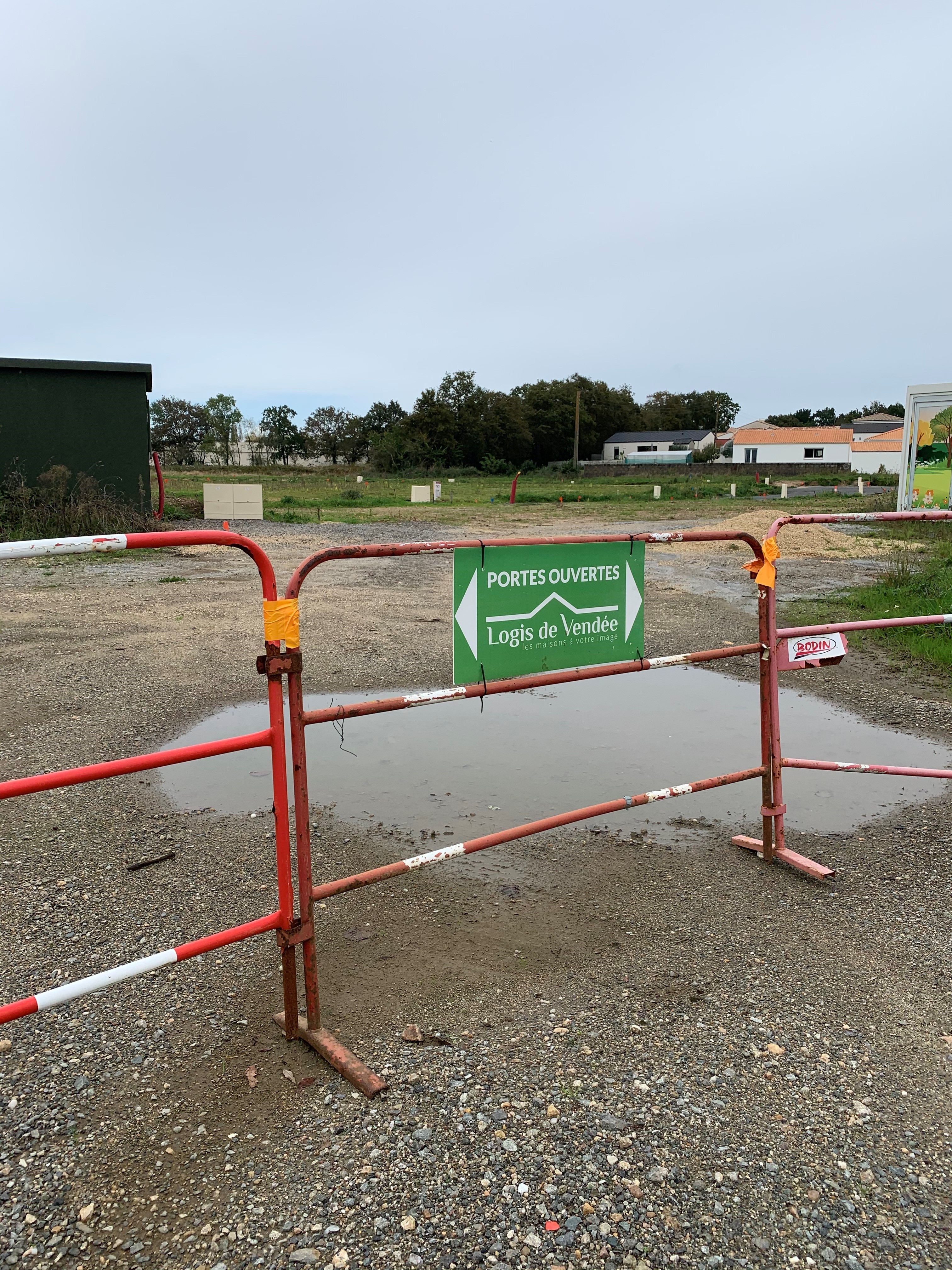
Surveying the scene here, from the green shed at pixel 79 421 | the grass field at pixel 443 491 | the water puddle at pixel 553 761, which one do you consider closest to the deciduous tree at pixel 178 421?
the grass field at pixel 443 491

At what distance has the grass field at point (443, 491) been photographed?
28219mm

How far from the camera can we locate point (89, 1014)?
10.1 ft

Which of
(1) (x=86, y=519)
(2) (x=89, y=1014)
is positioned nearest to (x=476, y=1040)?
(2) (x=89, y=1014)

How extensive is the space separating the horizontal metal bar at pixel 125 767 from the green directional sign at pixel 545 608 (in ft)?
2.72

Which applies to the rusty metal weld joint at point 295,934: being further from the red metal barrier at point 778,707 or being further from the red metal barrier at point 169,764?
the red metal barrier at point 778,707

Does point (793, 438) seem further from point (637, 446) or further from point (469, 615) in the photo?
point (469, 615)

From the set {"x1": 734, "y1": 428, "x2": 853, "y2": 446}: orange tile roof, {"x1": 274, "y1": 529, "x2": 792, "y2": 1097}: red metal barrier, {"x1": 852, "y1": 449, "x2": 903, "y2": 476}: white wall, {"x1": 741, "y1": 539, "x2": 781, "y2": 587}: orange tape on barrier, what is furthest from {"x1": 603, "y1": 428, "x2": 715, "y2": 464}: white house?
{"x1": 274, "y1": 529, "x2": 792, "y2": 1097}: red metal barrier

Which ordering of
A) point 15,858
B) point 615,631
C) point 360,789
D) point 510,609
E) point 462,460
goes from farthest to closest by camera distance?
1. point 462,460
2. point 360,789
3. point 15,858
4. point 615,631
5. point 510,609

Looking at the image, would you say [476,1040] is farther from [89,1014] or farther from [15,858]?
[15,858]

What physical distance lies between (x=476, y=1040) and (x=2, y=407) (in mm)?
20197

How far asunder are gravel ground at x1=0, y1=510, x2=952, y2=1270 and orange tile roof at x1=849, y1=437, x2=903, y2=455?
8333cm

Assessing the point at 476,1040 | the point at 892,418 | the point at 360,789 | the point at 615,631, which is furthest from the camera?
the point at 892,418

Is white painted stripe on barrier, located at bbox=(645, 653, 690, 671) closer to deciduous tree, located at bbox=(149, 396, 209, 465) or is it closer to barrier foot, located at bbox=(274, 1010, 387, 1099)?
barrier foot, located at bbox=(274, 1010, 387, 1099)

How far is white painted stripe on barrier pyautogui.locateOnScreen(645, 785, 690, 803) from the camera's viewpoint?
3.82 meters
